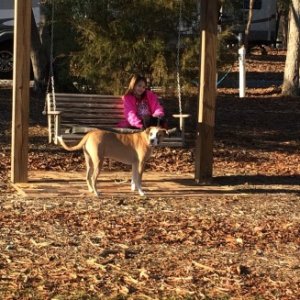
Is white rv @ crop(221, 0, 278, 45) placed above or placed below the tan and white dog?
above

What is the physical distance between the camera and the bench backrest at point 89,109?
29.8 feet

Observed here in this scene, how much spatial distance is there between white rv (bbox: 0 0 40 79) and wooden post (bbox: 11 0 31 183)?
34.7 feet

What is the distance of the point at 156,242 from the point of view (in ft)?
20.2

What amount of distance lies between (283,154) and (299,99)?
6.00 metres

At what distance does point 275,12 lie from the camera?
35.3 meters

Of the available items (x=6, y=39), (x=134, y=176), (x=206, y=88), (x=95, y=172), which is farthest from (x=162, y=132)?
(x=6, y=39)

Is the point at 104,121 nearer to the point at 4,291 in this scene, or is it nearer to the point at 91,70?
the point at 91,70

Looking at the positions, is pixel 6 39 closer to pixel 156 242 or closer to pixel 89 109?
pixel 89 109

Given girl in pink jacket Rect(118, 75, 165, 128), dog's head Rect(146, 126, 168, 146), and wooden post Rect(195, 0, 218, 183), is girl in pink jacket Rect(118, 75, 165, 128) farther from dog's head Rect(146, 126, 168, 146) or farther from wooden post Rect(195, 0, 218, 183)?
dog's head Rect(146, 126, 168, 146)

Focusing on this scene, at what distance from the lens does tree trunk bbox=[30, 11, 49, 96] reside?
15.2 m

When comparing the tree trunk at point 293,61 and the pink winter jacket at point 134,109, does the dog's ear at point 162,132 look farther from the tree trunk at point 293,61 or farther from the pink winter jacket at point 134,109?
the tree trunk at point 293,61

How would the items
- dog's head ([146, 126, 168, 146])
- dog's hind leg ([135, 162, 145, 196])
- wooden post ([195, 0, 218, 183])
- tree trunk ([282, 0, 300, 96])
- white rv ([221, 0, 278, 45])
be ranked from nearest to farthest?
1. dog's head ([146, 126, 168, 146])
2. dog's hind leg ([135, 162, 145, 196])
3. wooden post ([195, 0, 218, 183])
4. tree trunk ([282, 0, 300, 96])
5. white rv ([221, 0, 278, 45])

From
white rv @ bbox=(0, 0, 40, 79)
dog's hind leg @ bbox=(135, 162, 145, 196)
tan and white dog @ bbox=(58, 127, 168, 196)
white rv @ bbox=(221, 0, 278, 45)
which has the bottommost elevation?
dog's hind leg @ bbox=(135, 162, 145, 196)

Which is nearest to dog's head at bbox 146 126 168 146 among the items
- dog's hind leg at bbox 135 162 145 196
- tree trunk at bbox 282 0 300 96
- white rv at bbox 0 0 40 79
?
dog's hind leg at bbox 135 162 145 196
